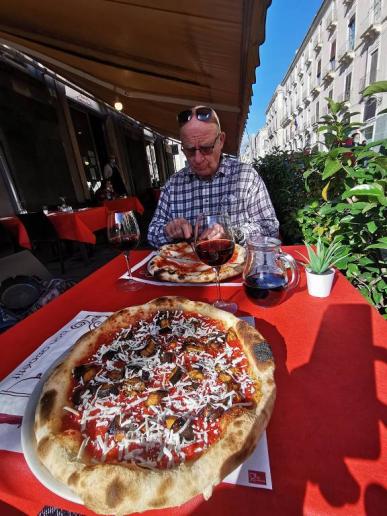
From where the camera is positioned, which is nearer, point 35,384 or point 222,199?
point 35,384

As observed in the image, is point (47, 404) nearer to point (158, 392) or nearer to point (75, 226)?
point (158, 392)

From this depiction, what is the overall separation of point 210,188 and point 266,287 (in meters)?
1.71

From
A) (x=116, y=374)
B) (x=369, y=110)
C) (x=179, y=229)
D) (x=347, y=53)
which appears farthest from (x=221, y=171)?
(x=347, y=53)

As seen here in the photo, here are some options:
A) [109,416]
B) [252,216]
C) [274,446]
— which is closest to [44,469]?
[109,416]

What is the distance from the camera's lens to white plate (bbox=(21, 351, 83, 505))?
44 centimetres

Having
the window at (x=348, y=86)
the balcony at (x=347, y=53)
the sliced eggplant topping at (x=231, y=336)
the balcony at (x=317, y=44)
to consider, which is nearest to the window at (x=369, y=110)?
the window at (x=348, y=86)

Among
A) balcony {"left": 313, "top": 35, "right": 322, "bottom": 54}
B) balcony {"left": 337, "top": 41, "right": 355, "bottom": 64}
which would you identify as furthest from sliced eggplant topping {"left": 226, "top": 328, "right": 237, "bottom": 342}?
balcony {"left": 313, "top": 35, "right": 322, "bottom": 54}

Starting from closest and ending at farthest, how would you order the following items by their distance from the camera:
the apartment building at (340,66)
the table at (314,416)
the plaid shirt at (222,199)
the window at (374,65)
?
the table at (314,416), the plaid shirt at (222,199), the apartment building at (340,66), the window at (374,65)

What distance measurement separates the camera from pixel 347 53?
20.6 meters

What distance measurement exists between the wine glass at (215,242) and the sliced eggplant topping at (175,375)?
35cm

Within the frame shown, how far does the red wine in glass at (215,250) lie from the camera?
0.99m

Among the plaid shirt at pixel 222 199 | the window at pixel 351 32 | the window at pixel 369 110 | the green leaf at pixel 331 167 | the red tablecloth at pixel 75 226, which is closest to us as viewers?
the green leaf at pixel 331 167

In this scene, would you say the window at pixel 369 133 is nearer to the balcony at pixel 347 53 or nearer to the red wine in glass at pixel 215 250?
the balcony at pixel 347 53

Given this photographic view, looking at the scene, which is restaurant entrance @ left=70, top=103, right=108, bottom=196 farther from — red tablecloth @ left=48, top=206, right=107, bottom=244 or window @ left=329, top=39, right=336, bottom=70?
window @ left=329, top=39, right=336, bottom=70
